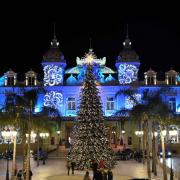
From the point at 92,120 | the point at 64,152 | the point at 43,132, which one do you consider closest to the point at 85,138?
the point at 92,120

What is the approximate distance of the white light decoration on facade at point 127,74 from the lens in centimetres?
6116

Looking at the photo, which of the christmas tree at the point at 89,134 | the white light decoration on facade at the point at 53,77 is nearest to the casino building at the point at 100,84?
the white light decoration on facade at the point at 53,77

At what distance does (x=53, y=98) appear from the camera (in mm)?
60812

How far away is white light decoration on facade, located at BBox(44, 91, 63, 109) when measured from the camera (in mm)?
60750

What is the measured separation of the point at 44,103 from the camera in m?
61.0

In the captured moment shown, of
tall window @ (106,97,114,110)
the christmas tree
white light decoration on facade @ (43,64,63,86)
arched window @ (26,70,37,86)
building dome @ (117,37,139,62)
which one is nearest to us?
the christmas tree

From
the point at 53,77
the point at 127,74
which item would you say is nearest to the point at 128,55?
the point at 127,74

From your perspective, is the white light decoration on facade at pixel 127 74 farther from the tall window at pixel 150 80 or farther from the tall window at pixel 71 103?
the tall window at pixel 71 103

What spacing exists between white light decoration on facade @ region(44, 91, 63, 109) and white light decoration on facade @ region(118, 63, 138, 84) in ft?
29.4

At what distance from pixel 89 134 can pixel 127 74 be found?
95.6 ft

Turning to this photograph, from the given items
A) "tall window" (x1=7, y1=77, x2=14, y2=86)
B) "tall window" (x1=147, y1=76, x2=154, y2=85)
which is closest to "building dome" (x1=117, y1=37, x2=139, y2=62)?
"tall window" (x1=147, y1=76, x2=154, y2=85)

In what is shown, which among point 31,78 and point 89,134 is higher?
point 31,78

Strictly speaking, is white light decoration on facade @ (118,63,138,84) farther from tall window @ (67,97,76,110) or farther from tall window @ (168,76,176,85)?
tall window @ (67,97,76,110)

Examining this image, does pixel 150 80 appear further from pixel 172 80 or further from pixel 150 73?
pixel 172 80
